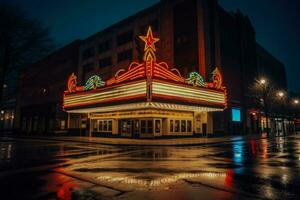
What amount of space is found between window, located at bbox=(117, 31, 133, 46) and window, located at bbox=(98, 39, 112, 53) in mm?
2633

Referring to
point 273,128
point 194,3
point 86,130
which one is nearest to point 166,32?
point 194,3

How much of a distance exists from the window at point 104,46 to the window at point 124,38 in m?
2.63

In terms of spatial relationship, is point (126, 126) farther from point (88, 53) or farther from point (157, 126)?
point (88, 53)

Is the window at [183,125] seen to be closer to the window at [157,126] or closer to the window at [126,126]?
the window at [157,126]

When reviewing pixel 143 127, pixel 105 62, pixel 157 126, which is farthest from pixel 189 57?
pixel 105 62

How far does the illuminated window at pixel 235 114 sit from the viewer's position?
40.3m

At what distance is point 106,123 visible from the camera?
37.9 metres

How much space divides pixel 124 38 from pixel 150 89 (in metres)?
25.2

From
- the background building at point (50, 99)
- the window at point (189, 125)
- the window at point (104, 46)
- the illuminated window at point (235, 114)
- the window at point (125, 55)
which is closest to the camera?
the window at point (189, 125)

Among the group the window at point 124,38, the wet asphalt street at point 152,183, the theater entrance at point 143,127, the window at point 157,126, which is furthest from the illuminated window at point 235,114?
the wet asphalt street at point 152,183

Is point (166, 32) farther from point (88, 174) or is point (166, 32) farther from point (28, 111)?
point (28, 111)

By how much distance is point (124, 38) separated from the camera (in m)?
46.1

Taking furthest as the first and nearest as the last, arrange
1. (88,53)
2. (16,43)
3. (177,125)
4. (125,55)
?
(88,53) → (125,55) → (177,125) → (16,43)

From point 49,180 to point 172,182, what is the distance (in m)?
3.86
